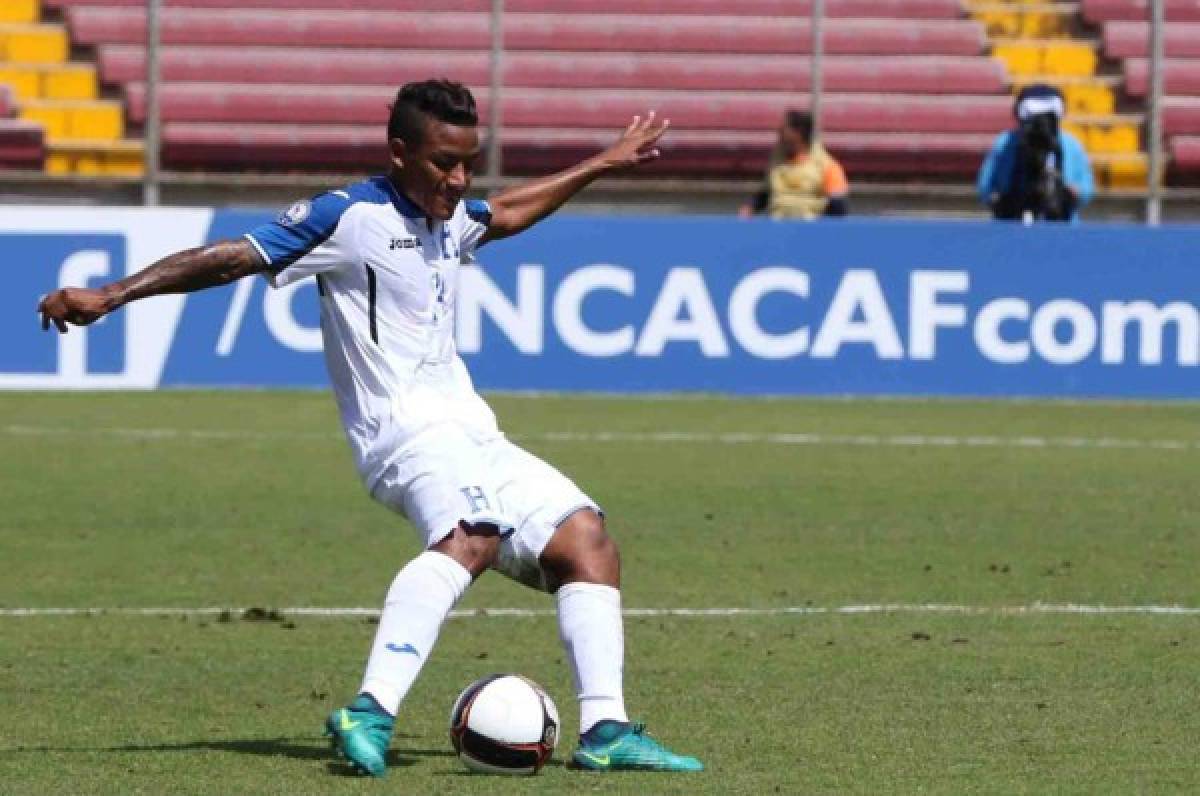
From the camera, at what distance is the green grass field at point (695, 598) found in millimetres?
6535

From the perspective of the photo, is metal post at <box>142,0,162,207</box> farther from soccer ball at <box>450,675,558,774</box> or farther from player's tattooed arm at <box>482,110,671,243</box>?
soccer ball at <box>450,675,558,774</box>

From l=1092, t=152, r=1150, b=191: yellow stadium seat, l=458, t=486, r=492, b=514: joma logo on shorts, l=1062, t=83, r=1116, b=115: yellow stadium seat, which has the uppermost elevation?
l=458, t=486, r=492, b=514: joma logo on shorts

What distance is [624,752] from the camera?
6273 millimetres

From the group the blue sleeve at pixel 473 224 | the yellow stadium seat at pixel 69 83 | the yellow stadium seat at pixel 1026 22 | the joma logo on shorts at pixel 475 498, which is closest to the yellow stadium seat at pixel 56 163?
the yellow stadium seat at pixel 69 83

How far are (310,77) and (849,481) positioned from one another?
11.7 metres

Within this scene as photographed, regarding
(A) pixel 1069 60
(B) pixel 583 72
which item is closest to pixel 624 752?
(B) pixel 583 72

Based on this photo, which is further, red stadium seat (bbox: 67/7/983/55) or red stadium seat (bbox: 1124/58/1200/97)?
red stadium seat (bbox: 67/7/983/55)

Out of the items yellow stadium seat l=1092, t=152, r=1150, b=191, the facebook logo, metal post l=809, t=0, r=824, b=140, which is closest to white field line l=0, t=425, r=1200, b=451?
the facebook logo

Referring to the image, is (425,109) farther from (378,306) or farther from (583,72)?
(583,72)

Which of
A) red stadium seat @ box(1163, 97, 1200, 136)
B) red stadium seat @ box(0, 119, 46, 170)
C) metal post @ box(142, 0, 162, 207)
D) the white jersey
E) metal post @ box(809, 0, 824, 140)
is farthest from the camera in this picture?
red stadium seat @ box(1163, 97, 1200, 136)

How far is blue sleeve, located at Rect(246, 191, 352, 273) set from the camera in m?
6.36

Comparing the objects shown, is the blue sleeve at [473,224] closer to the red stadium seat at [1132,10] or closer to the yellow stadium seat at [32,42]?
the red stadium seat at [1132,10]

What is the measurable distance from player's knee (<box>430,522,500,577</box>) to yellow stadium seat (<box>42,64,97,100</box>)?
18.0 meters

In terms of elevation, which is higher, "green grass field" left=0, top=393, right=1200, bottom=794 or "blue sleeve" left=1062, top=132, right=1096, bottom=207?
"blue sleeve" left=1062, top=132, right=1096, bottom=207
